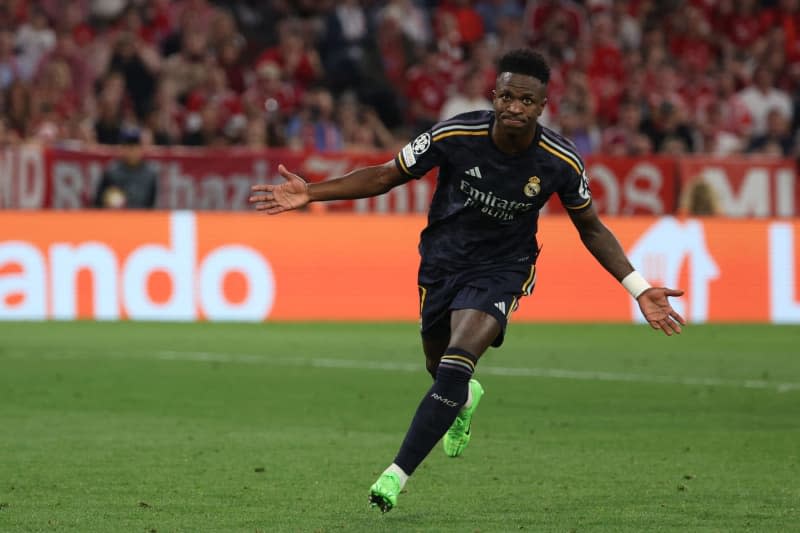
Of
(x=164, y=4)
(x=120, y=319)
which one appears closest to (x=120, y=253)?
(x=120, y=319)

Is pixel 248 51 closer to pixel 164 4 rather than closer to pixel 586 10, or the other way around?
pixel 164 4

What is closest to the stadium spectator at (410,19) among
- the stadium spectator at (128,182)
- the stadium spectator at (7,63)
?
the stadium spectator at (7,63)

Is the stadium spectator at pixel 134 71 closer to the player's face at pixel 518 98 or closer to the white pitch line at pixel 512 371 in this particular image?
the white pitch line at pixel 512 371

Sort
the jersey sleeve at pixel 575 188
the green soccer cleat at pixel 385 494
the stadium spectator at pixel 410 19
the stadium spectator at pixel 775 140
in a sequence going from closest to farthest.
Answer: the green soccer cleat at pixel 385 494 < the jersey sleeve at pixel 575 188 < the stadium spectator at pixel 775 140 < the stadium spectator at pixel 410 19

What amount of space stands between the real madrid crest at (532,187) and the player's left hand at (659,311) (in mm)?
722

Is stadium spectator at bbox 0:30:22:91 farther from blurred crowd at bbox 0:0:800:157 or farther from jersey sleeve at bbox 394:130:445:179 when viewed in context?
jersey sleeve at bbox 394:130:445:179

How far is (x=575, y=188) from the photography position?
7422 mm

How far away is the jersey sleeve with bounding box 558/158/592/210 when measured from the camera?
739cm

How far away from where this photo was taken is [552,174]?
7.35 m

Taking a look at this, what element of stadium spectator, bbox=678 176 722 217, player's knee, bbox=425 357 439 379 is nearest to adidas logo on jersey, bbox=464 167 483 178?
player's knee, bbox=425 357 439 379

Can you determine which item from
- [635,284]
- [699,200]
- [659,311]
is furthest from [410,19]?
[659,311]

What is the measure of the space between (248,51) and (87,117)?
3895 millimetres

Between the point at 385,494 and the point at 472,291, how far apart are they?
135 cm

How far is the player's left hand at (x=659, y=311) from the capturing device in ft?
23.2
